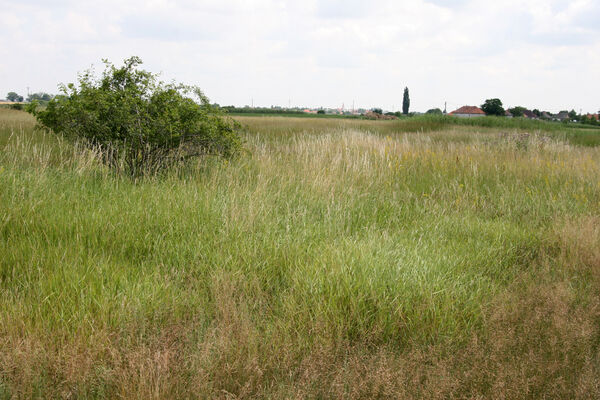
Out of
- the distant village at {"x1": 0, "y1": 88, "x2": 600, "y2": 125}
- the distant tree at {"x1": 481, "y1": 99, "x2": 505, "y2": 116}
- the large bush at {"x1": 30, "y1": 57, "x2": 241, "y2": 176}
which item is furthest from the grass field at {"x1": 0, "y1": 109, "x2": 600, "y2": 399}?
the distant tree at {"x1": 481, "y1": 99, "x2": 505, "y2": 116}

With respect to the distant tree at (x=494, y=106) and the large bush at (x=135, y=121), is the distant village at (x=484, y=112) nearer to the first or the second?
the distant tree at (x=494, y=106)

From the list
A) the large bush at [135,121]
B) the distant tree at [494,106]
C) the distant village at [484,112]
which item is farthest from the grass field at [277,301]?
the distant tree at [494,106]

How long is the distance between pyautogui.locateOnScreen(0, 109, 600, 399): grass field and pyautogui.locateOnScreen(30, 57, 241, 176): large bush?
179 cm

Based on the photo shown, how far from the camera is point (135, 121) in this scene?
24.0 feet

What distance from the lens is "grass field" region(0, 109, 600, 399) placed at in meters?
2.46

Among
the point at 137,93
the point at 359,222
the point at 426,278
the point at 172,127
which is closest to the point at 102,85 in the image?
the point at 137,93

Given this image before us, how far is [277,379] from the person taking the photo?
8.29 feet

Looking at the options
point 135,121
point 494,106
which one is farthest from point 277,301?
point 494,106

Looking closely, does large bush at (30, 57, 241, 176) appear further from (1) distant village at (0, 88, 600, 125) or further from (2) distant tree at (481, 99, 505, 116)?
(2) distant tree at (481, 99, 505, 116)

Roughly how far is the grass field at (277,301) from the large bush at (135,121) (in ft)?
5.86

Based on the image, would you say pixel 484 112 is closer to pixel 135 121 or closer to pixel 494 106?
pixel 494 106

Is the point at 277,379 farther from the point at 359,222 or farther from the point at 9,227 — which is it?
the point at 9,227

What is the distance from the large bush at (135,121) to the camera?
23.6 ft

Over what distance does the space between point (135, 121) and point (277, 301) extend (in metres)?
5.13
